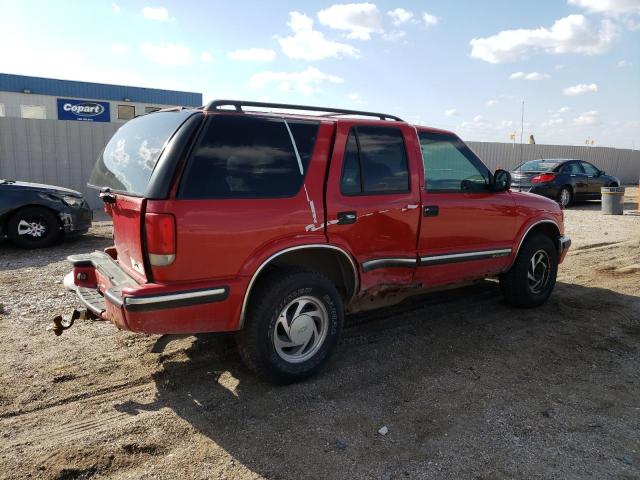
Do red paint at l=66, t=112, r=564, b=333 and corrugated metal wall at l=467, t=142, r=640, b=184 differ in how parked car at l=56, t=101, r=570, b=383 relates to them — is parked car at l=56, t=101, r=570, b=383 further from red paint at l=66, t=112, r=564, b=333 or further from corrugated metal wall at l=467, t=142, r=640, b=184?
corrugated metal wall at l=467, t=142, r=640, b=184

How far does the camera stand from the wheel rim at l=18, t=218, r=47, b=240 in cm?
794

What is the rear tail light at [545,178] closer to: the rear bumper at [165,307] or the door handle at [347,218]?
the door handle at [347,218]

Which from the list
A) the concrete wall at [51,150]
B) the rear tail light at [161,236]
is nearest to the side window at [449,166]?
the rear tail light at [161,236]

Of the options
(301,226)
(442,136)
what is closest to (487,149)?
(442,136)

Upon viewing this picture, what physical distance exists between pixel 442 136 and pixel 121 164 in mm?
2835

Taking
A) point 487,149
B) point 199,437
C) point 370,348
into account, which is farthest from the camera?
point 487,149

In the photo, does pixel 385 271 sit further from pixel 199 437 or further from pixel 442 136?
pixel 199 437

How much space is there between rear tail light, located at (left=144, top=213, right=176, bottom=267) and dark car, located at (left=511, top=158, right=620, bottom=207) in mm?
14064

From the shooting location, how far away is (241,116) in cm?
342

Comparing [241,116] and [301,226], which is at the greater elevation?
[241,116]

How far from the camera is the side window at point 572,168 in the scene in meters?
16.1

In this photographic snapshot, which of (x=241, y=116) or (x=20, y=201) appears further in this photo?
(x=20, y=201)

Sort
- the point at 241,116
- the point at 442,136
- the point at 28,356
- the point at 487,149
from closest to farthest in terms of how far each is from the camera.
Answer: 1. the point at 241,116
2. the point at 28,356
3. the point at 442,136
4. the point at 487,149

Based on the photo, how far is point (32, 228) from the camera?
8.02 m
